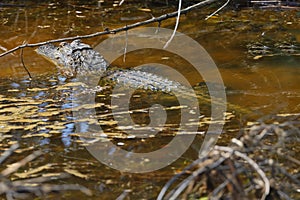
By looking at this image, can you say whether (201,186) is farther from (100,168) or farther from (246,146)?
(100,168)

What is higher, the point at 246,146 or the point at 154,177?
the point at 246,146

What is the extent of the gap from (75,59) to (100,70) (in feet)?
1.47

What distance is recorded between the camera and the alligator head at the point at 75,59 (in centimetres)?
547

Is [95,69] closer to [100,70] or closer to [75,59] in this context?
[100,70]

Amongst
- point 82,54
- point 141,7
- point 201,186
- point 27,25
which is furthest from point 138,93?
point 141,7

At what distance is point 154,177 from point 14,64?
3293 millimetres

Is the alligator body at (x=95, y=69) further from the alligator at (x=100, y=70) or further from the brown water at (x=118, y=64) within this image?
the brown water at (x=118, y=64)

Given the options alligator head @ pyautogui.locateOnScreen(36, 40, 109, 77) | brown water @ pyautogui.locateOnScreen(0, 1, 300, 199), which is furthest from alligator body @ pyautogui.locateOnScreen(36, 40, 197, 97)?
brown water @ pyautogui.locateOnScreen(0, 1, 300, 199)

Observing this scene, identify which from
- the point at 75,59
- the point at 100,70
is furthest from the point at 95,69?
the point at 75,59

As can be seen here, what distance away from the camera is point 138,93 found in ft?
15.2

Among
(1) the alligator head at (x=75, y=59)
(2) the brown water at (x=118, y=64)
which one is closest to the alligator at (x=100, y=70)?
(1) the alligator head at (x=75, y=59)

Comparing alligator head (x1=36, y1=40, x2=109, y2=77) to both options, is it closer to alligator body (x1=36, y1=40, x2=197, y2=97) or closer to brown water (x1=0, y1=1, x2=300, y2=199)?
alligator body (x1=36, y1=40, x2=197, y2=97)

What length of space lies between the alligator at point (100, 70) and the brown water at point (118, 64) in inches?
6.4

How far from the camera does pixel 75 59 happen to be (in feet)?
18.6
